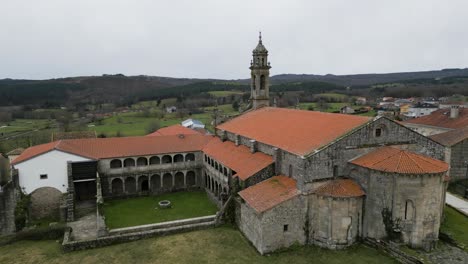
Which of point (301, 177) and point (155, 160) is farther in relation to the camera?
point (155, 160)

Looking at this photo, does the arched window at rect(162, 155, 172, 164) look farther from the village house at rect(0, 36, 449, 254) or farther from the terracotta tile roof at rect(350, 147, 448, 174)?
the terracotta tile roof at rect(350, 147, 448, 174)

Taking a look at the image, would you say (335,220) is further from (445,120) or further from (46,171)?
(445,120)

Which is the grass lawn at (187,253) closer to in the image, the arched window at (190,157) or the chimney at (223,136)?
the arched window at (190,157)

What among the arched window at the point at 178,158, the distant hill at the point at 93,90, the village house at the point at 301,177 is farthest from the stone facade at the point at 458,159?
the distant hill at the point at 93,90

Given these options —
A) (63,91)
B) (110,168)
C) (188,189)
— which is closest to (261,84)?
(188,189)

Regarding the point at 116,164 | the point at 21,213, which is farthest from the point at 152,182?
the point at 21,213

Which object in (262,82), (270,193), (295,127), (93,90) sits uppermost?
(262,82)

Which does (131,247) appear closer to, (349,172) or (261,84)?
(349,172)
